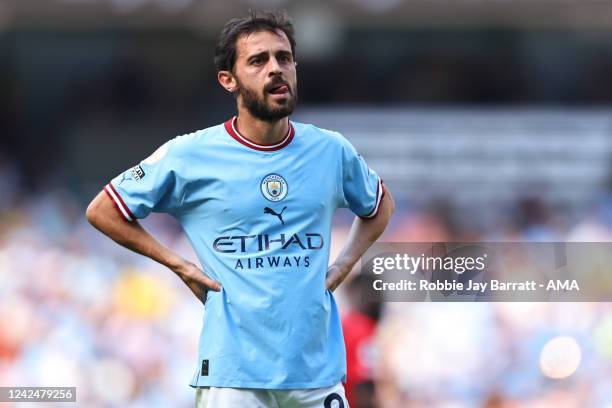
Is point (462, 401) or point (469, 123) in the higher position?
point (469, 123)

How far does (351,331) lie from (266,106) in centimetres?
326

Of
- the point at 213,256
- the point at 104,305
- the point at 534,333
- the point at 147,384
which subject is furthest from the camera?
the point at 104,305

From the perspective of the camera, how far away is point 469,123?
1709 centimetres

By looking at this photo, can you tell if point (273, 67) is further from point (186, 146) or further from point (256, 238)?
point (256, 238)

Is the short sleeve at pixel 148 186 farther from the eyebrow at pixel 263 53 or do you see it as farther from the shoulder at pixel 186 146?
the eyebrow at pixel 263 53

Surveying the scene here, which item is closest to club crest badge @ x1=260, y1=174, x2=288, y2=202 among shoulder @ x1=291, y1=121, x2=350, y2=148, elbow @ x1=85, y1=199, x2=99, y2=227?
shoulder @ x1=291, y1=121, x2=350, y2=148

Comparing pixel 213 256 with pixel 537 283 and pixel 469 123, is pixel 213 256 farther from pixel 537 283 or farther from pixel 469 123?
pixel 469 123

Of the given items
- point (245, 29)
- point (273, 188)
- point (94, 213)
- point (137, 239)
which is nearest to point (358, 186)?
point (273, 188)

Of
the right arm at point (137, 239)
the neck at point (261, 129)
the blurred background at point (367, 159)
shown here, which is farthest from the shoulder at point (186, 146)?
the blurred background at point (367, 159)

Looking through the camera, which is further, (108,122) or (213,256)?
(108,122)

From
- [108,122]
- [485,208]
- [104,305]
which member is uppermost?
[108,122]

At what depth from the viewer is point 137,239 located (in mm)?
4520

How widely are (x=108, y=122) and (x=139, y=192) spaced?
1460 centimetres

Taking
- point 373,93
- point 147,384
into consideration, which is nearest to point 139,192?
point 147,384
